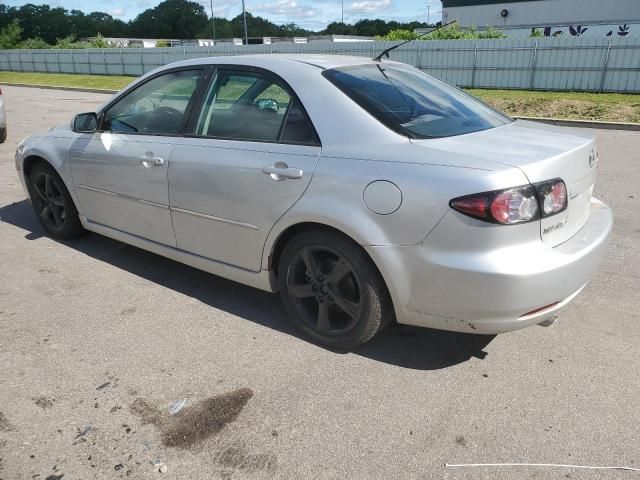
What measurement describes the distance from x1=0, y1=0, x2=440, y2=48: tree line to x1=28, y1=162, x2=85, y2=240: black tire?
3274 inches

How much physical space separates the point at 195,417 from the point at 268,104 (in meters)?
1.91

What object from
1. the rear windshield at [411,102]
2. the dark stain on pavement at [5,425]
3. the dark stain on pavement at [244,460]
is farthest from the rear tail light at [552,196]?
the dark stain on pavement at [5,425]

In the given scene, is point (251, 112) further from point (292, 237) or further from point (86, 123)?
point (86, 123)

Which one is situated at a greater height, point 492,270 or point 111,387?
point 492,270

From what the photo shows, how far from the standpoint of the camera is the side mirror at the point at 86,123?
4457 mm

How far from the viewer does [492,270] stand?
8.47 feet

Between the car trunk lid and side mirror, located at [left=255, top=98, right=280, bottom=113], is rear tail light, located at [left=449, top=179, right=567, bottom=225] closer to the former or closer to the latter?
the car trunk lid

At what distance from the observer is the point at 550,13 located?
44.2m

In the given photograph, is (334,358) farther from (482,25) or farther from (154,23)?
(154,23)

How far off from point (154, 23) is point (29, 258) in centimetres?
12051

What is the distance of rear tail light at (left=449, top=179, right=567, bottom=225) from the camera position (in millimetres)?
2539

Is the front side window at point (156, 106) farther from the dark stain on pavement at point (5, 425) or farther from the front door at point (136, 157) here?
the dark stain on pavement at point (5, 425)

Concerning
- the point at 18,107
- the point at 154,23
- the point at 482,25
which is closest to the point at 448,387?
the point at 18,107

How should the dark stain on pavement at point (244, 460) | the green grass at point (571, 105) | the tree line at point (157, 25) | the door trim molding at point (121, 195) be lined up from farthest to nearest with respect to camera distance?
the tree line at point (157, 25), the green grass at point (571, 105), the door trim molding at point (121, 195), the dark stain on pavement at point (244, 460)
